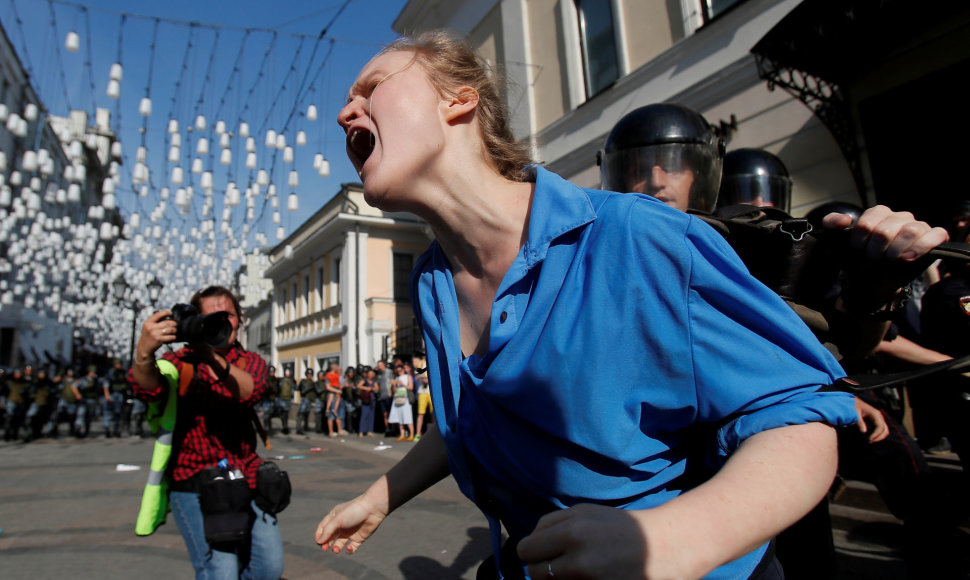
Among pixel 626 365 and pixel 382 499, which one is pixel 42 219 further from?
pixel 626 365

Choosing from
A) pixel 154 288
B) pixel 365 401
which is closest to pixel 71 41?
pixel 154 288

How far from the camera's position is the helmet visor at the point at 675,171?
6.13 feet

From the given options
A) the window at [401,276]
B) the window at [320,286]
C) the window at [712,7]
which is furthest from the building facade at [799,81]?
the window at [320,286]

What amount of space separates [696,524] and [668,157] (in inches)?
59.9

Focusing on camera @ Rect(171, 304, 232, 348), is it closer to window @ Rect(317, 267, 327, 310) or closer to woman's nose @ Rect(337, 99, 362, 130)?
woman's nose @ Rect(337, 99, 362, 130)

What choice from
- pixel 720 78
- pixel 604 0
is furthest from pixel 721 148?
pixel 604 0

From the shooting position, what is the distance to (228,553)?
8.84 feet

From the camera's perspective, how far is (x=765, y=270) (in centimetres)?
130

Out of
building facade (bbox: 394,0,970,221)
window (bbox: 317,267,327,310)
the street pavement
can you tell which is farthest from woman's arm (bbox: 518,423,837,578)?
window (bbox: 317,267,327,310)

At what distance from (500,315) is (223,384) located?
7.76 feet

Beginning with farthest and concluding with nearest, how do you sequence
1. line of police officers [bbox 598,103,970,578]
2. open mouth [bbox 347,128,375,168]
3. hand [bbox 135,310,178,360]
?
1. hand [bbox 135,310,178,360]
2. open mouth [bbox 347,128,375,168]
3. line of police officers [bbox 598,103,970,578]

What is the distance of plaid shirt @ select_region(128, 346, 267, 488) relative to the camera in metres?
2.77

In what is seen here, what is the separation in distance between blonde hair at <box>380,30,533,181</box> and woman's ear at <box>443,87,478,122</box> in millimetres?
16

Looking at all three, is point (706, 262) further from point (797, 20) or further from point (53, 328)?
point (53, 328)
